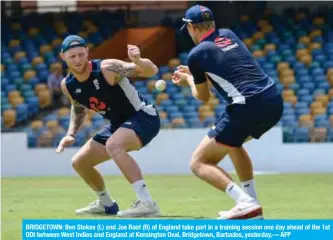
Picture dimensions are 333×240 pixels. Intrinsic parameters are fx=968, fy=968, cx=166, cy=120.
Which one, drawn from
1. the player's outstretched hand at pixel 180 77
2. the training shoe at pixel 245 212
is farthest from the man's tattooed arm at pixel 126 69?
the training shoe at pixel 245 212

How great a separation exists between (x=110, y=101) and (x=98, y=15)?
21185mm

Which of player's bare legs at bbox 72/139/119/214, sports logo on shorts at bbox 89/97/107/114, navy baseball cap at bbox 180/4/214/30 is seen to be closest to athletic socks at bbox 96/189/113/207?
player's bare legs at bbox 72/139/119/214

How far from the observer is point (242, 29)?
30.1 m

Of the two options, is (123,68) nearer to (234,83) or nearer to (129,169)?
(129,169)

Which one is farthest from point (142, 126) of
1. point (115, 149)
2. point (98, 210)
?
point (98, 210)

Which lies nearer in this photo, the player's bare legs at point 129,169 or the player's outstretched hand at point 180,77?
the player's outstretched hand at point 180,77

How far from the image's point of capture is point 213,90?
86.3ft

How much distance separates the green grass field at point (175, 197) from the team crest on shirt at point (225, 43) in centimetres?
207

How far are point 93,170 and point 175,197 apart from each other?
3.44 m

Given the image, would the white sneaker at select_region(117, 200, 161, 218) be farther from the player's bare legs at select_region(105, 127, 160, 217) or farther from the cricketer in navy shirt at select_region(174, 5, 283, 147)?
the cricketer in navy shirt at select_region(174, 5, 283, 147)

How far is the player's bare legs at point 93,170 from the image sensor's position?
1129cm

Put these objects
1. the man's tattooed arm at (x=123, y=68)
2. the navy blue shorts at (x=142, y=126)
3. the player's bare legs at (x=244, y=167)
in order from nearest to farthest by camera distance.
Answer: the player's bare legs at (x=244, y=167)
the man's tattooed arm at (x=123, y=68)
the navy blue shorts at (x=142, y=126)

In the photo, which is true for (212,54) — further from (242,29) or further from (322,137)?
(242,29)

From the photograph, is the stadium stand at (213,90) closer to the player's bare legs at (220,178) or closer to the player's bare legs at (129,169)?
the player's bare legs at (129,169)
